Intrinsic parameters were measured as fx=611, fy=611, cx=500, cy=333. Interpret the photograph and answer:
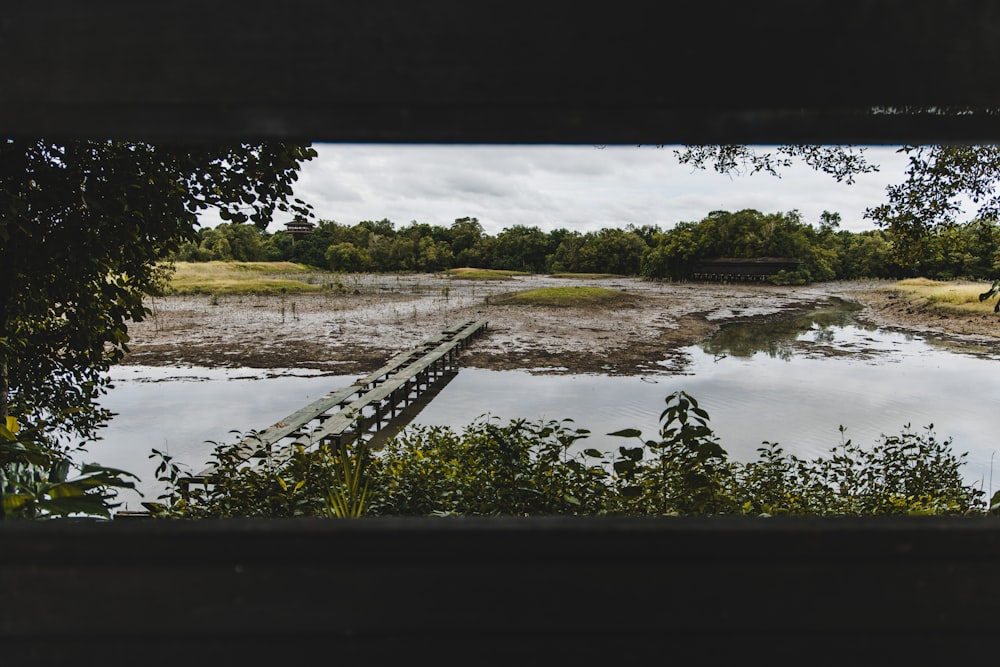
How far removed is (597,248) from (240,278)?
27534mm

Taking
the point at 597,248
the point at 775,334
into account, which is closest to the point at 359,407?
the point at 775,334

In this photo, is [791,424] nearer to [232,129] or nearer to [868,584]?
[868,584]

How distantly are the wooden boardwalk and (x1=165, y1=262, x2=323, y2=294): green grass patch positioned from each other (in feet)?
56.3

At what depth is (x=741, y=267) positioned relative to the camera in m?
47.2

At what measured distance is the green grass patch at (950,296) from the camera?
2264cm

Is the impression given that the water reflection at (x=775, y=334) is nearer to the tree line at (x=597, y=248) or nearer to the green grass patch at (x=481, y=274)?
the tree line at (x=597, y=248)

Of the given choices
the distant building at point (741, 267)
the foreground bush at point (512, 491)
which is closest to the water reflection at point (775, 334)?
the foreground bush at point (512, 491)

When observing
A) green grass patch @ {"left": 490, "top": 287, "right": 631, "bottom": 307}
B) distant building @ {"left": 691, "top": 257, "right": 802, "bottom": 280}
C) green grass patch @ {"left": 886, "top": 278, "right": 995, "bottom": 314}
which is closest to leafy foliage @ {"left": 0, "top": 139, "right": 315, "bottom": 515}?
green grass patch @ {"left": 886, "top": 278, "right": 995, "bottom": 314}

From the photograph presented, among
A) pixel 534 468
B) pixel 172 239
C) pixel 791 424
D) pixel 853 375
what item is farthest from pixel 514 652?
pixel 853 375

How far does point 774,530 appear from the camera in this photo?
3.31 ft

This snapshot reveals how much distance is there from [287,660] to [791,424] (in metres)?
10.3

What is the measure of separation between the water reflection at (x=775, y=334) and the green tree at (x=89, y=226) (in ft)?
47.6

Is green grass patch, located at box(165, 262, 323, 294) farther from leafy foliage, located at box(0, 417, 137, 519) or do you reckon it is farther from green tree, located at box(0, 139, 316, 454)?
leafy foliage, located at box(0, 417, 137, 519)

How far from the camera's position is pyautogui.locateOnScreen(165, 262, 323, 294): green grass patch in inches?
1225
